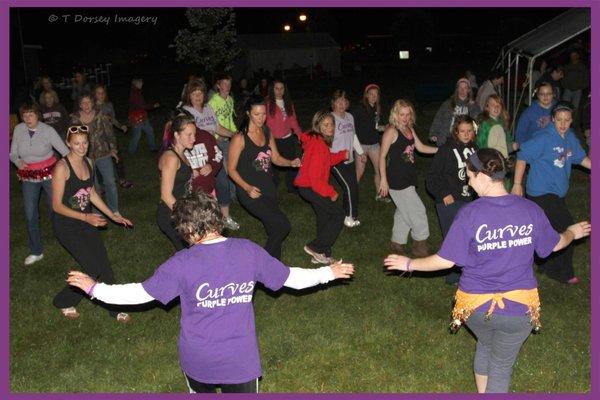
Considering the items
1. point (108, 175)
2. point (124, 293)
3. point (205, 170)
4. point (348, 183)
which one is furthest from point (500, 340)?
point (108, 175)

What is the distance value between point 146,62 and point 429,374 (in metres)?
60.4

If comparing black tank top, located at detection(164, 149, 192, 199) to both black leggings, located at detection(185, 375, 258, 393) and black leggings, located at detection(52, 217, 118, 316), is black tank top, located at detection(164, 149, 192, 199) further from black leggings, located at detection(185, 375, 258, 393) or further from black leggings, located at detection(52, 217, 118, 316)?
black leggings, located at detection(185, 375, 258, 393)

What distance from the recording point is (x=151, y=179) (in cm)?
1312

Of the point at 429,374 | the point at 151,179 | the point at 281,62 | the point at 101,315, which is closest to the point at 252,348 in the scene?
the point at 429,374

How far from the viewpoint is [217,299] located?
403cm

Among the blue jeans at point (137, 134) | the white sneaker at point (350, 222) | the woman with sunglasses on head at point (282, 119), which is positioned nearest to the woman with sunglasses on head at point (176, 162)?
the woman with sunglasses on head at point (282, 119)

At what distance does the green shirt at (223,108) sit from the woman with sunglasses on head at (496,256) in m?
6.37

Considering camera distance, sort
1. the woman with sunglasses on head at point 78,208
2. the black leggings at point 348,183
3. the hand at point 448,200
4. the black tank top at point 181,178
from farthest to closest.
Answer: the black leggings at point 348,183, the hand at point 448,200, the black tank top at point 181,178, the woman with sunglasses on head at point 78,208

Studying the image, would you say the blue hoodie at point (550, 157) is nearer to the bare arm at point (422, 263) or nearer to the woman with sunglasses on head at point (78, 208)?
the bare arm at point (422, 263)

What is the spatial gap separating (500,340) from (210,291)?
207 cm

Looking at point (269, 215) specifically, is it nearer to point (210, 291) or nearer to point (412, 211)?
point (412, 211)

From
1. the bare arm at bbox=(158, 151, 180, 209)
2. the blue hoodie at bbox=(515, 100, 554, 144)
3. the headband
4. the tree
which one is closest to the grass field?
the bare arm at bbox=(158, 151, 180, 209)

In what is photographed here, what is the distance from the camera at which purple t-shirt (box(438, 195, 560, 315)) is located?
14.4 feet

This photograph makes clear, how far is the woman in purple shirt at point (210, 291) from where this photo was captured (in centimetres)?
398
